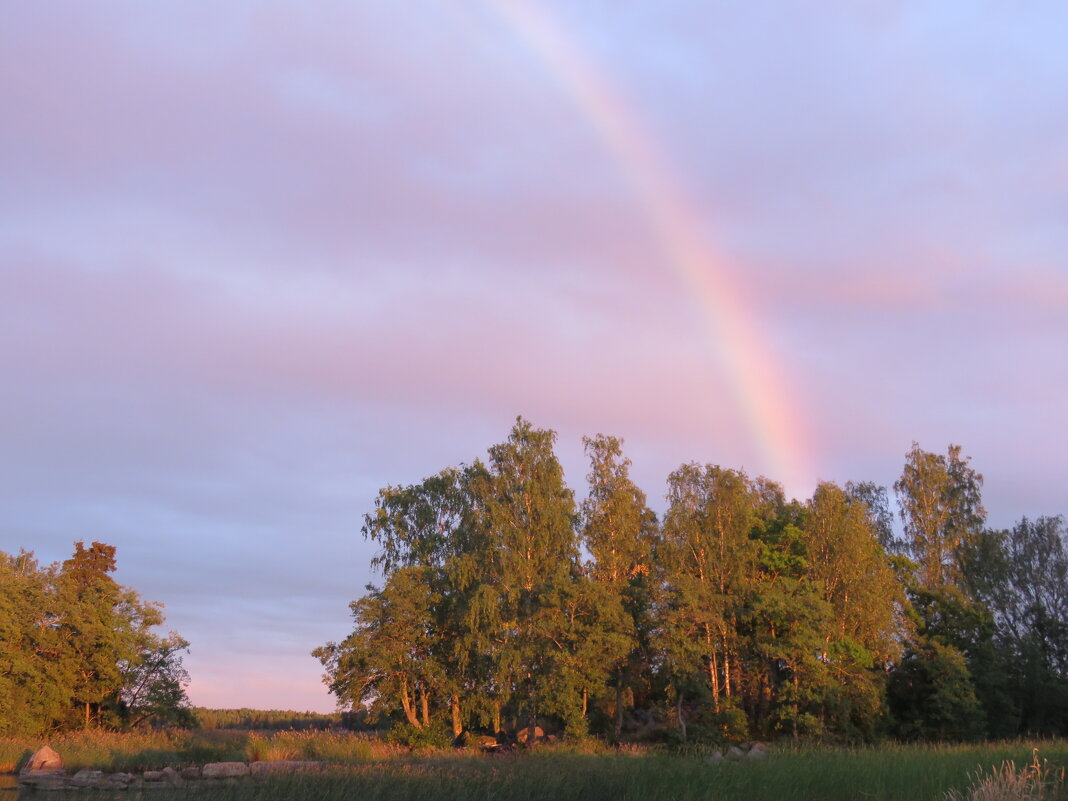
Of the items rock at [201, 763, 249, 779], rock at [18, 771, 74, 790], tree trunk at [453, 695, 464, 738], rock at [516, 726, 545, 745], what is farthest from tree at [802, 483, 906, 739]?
rock at [18, 771, 74, 790]

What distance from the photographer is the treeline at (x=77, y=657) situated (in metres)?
46.4

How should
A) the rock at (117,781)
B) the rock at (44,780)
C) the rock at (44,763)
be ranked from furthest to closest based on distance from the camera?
the rock at (44,763) < the rock at (44,780) < the rock at (117,781)

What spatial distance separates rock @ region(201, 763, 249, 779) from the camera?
115 ft

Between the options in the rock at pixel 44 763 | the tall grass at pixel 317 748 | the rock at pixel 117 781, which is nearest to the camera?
the rock at pixel 117 781

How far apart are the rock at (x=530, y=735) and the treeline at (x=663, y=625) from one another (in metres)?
1.00

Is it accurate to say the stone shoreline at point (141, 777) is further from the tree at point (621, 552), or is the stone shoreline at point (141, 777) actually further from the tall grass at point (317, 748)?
the tree at point (621, 552)

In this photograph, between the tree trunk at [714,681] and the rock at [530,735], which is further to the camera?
the tree trunk at [714,681]

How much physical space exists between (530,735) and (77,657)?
2379cm

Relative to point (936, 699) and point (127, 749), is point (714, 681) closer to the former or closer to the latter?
point (936, 699)

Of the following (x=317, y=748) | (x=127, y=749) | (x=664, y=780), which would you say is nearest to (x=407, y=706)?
(x=317, y=748)

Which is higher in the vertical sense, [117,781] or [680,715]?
[680,715]

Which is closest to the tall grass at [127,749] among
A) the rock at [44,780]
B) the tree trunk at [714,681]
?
the rock at [44,780]

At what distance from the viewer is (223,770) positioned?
35.8 meters

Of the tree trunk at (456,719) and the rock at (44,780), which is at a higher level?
the tree trunk at (456,719)
